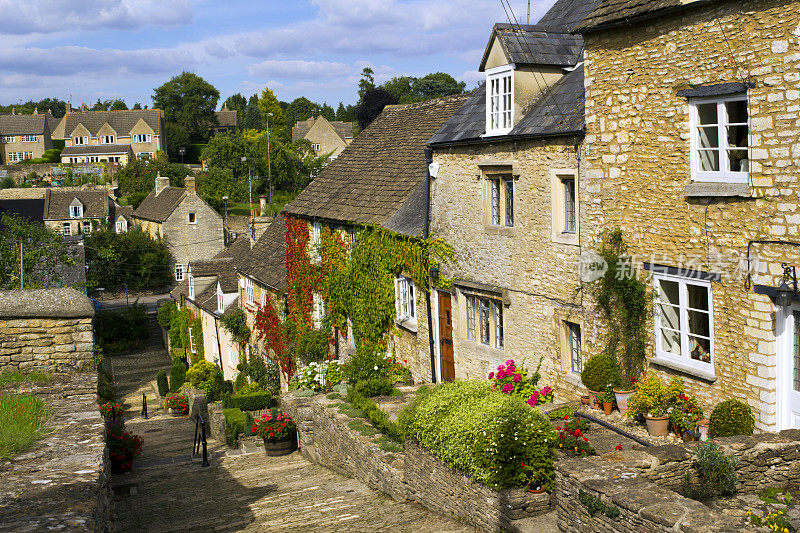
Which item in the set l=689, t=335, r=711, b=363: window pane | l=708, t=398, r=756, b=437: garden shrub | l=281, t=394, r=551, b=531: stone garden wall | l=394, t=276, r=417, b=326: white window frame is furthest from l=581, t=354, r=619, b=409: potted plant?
l=394, t=276, r=417, b=326: white window frame

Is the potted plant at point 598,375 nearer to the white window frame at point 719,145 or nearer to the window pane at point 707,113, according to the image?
the white window frame at point 719,145

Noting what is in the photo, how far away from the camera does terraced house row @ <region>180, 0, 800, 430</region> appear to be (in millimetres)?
9828

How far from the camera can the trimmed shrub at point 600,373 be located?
483 inches

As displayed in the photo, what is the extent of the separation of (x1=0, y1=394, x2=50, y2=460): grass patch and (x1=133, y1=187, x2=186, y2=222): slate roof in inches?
2292

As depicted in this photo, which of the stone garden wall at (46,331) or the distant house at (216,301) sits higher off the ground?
the stone garden wall at (46,331)

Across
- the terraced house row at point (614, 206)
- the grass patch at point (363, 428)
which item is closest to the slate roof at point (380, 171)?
the terraced house row at point (614, 206)

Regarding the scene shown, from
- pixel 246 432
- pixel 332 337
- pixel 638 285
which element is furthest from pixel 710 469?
pixel 332 337

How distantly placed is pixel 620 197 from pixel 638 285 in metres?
1.47

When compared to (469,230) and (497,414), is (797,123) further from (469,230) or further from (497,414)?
(469,230)

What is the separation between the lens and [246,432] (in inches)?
801

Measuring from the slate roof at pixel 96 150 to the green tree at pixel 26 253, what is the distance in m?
69.6

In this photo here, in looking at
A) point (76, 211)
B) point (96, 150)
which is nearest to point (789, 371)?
point (76, 211)

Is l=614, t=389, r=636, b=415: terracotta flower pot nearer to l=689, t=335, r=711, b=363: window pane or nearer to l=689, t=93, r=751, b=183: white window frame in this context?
l=689, t=335, r=711, b=363: window pane

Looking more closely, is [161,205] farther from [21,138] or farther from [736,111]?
[736,111]
